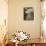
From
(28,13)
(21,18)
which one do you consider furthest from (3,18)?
(28,13)

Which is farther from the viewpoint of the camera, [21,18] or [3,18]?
[21,18]

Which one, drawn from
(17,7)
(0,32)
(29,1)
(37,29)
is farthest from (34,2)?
(0,32)

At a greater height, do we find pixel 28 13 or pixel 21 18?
pixel 28 13

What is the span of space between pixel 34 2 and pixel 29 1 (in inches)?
6.0

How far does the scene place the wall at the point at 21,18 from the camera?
160 inches

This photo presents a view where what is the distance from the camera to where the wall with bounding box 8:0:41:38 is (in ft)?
13.3

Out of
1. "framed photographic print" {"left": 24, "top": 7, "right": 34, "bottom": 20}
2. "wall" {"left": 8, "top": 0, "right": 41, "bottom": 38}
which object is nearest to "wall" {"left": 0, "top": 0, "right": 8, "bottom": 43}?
"wall" {"left": 8, "top": 0, "right": 41, "bottom": 38}

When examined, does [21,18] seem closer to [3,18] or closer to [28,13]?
[28,13]

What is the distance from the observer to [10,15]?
14.0ft

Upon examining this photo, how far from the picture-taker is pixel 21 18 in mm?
4176

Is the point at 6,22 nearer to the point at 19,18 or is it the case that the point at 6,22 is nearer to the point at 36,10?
the point at 19,18

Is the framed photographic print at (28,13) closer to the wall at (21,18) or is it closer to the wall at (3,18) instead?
the wall at (21,18)

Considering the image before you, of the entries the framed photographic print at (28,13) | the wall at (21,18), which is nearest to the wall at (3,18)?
the wall at (21,18)

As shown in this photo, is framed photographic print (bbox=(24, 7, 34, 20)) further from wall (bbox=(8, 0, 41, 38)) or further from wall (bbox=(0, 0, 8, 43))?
wall (bbox=(0, 0, 8, 43))
